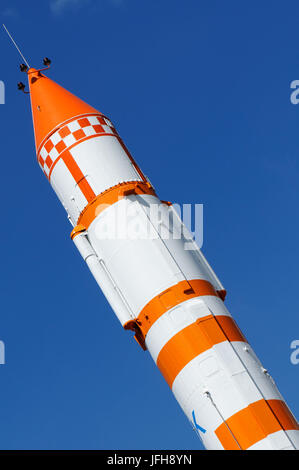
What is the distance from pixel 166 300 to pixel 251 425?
3.32 meters

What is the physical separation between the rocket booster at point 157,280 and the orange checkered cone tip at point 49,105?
39 millimetres

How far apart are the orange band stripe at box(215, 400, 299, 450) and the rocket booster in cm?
2

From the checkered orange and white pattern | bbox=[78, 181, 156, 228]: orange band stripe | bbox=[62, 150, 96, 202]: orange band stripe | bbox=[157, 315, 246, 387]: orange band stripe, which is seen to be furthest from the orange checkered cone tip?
bbox=[157, 315, 246, 387]: orange band stripe

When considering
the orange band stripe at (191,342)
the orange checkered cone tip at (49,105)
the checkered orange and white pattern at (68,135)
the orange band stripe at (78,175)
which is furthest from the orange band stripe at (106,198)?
the orange band stripe at (191,342)

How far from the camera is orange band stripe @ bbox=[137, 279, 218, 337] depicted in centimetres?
1490

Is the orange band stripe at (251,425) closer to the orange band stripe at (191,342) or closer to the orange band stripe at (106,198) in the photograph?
the orange band stripe at (191,342)

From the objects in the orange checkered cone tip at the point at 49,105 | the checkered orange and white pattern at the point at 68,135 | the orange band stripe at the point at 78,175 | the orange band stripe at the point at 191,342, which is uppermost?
the orange checkered cone tip at the point at 49,105

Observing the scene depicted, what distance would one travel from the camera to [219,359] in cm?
1420

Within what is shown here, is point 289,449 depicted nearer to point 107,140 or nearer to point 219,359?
point 219,359

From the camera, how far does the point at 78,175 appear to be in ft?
55.1

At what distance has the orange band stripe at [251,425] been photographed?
1338 cm

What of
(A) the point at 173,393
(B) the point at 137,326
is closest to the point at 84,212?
(B) the point at 137,326

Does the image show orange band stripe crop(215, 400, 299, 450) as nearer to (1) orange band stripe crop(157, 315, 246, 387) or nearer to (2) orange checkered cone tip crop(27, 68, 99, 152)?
(1) orange band stripe crop(157, 315, 246, 387)

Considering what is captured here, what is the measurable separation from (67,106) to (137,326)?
6519 millimetres
